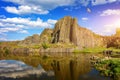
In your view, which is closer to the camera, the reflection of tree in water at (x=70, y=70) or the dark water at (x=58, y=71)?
the dark water at (x=58, y=71)

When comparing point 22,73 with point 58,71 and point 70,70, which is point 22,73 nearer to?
point 58,71

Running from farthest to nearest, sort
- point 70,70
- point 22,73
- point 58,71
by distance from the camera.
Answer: point 70,70, point 58,71, point 22,73

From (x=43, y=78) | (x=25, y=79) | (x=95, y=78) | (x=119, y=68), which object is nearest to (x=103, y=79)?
(x=95, y=78)

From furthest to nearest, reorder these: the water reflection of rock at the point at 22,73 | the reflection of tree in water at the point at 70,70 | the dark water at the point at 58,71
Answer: the water reflection of rock at the point at 22,73 < the reflection of tree in water at the point at 70,70 < the dark water at the point at 58,71

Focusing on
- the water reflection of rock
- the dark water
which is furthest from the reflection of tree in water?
the water reflection of rock

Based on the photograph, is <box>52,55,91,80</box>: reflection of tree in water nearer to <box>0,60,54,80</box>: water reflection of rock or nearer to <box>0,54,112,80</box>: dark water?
<box>0,54,112,80</box>: dark water

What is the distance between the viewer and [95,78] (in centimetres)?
5838

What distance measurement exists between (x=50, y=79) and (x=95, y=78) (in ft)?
43.1

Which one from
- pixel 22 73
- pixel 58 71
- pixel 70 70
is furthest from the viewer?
pixel 70 70

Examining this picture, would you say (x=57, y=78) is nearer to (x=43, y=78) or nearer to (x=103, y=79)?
(x=43, y=78)

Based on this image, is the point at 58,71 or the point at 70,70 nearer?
the point at 58,71

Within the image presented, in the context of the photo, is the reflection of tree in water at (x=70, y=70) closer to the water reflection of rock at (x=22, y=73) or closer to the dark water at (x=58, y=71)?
the dark water at (x=58, y=71)

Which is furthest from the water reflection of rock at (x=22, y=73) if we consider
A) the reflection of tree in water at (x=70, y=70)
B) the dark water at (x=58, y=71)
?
the reflection of tree in water at (x=70, y=70)

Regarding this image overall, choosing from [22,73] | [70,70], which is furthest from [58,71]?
[22,73]
